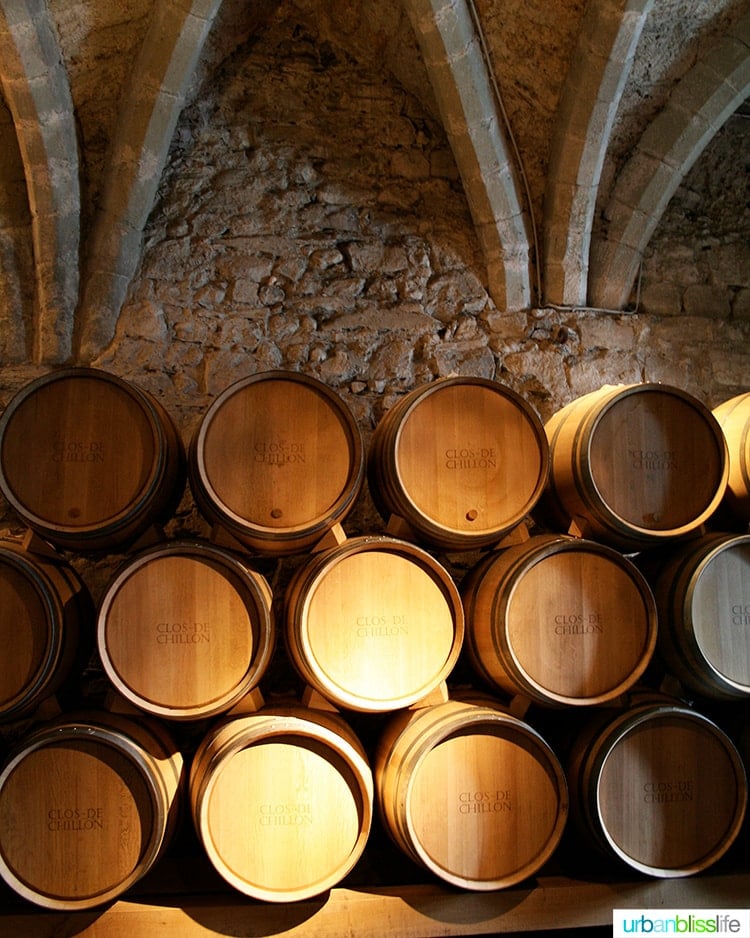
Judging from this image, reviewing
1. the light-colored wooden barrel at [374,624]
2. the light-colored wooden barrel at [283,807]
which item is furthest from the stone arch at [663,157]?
the light-colored wooden barrel at [283,807]

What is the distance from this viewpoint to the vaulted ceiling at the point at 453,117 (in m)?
3.53

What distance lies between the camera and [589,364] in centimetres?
400

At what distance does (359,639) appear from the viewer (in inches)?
105

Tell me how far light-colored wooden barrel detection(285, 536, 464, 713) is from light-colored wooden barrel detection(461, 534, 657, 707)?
0.18 metres

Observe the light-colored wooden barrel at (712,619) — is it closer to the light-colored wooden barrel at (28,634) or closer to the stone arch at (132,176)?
the light-colored wooden barrel at (28,634)

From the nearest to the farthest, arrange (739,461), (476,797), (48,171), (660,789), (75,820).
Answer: (75,820), (476,797), (660,789), (739,461), (48,171)

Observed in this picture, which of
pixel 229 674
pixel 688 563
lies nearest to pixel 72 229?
pixel 229 674

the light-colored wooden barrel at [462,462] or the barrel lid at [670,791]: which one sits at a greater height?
the light-colored wooden barrel at [462,462]

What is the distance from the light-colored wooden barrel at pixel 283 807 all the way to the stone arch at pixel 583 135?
102 inches

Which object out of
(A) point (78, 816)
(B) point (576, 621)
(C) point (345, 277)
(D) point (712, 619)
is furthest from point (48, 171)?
(D) point (712, 619)

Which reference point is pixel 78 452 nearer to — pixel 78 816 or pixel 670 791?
pixel 78 816

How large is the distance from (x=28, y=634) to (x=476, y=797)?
159 centimetres

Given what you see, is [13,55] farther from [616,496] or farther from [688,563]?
[688,563]
